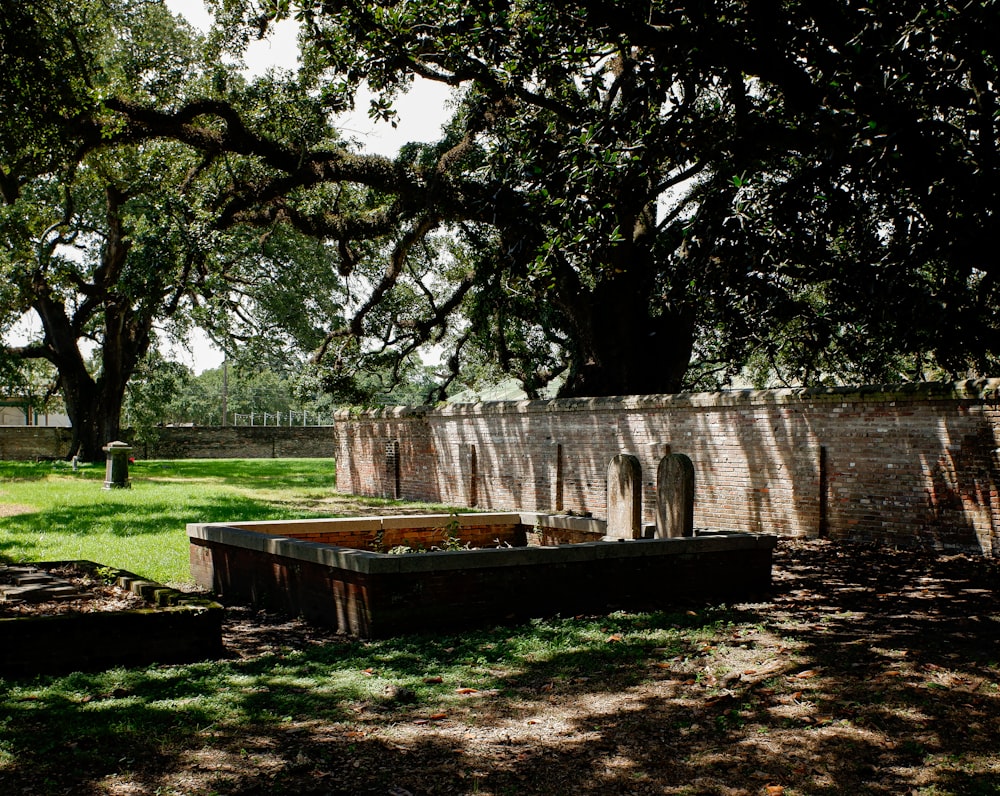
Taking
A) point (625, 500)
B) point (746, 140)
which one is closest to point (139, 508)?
point (625, 500)

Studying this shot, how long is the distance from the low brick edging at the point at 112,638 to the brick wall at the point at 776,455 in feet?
30.9

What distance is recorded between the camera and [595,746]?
4.64m

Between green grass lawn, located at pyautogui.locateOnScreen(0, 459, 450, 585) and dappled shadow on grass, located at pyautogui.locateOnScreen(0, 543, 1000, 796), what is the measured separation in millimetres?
4678

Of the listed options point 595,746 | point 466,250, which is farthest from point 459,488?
point 595,746

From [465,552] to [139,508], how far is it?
39.5 feet

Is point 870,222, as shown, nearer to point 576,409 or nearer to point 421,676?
point 576,409

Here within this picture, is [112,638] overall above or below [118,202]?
below

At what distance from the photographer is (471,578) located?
7484 mm

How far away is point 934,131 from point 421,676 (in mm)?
6960

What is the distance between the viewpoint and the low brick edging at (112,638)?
591cm

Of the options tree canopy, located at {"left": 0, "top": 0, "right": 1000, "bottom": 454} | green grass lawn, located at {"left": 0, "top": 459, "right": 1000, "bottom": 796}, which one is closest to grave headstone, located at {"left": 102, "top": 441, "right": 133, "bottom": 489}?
tree canopy, located at {"left": 0, "top": 0, "right": 1000, "bottom": 454}

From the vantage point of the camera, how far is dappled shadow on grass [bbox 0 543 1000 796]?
13.8 feet

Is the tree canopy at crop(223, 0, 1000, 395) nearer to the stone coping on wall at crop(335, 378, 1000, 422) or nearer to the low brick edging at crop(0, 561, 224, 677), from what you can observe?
the stone coping on wall at crop(335, 378, 1000, 422)

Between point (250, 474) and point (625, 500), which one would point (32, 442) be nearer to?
point (250, 474)
